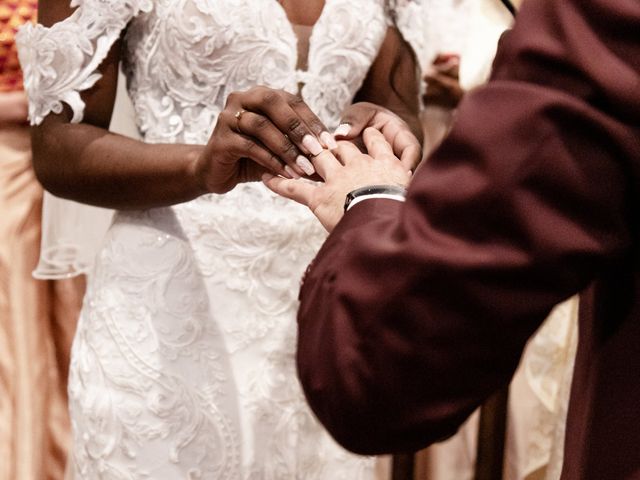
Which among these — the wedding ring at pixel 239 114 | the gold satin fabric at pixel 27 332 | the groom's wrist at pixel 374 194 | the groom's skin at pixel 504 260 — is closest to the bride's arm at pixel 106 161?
the wedding ring at pixel 239 114

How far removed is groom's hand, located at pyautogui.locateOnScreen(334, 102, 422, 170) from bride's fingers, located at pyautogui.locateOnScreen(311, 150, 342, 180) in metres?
0.07

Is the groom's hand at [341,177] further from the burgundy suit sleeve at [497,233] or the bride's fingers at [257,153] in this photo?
the burgundy suit sleeve at [497,233]

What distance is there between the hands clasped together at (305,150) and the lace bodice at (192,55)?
18 centimetres

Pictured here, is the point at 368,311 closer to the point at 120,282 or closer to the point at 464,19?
the point at 120,282

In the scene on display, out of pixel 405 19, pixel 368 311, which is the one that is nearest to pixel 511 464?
pixel 405 19

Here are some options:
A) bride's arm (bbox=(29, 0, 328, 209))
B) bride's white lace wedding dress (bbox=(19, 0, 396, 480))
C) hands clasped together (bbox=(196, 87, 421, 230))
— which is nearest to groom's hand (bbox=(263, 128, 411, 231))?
hands clasped together (bbox=(196, 87, 421, 230))

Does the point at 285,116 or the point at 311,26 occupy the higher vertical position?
the point at 285,116

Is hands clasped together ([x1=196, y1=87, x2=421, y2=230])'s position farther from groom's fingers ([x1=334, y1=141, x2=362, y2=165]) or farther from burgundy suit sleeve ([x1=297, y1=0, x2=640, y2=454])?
burgundy suit sleeve ([x1=297, y1=0, x2=640, y2=454])

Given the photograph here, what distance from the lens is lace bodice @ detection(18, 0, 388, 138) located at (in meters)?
1.15

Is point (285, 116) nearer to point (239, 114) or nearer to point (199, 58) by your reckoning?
point (239, 114)

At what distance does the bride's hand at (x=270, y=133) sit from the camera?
89cm

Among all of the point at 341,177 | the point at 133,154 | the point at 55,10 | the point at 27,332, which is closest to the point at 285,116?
the point at 341,177

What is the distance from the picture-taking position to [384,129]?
0.95 metres

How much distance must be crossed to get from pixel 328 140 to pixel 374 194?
0.68 feet
